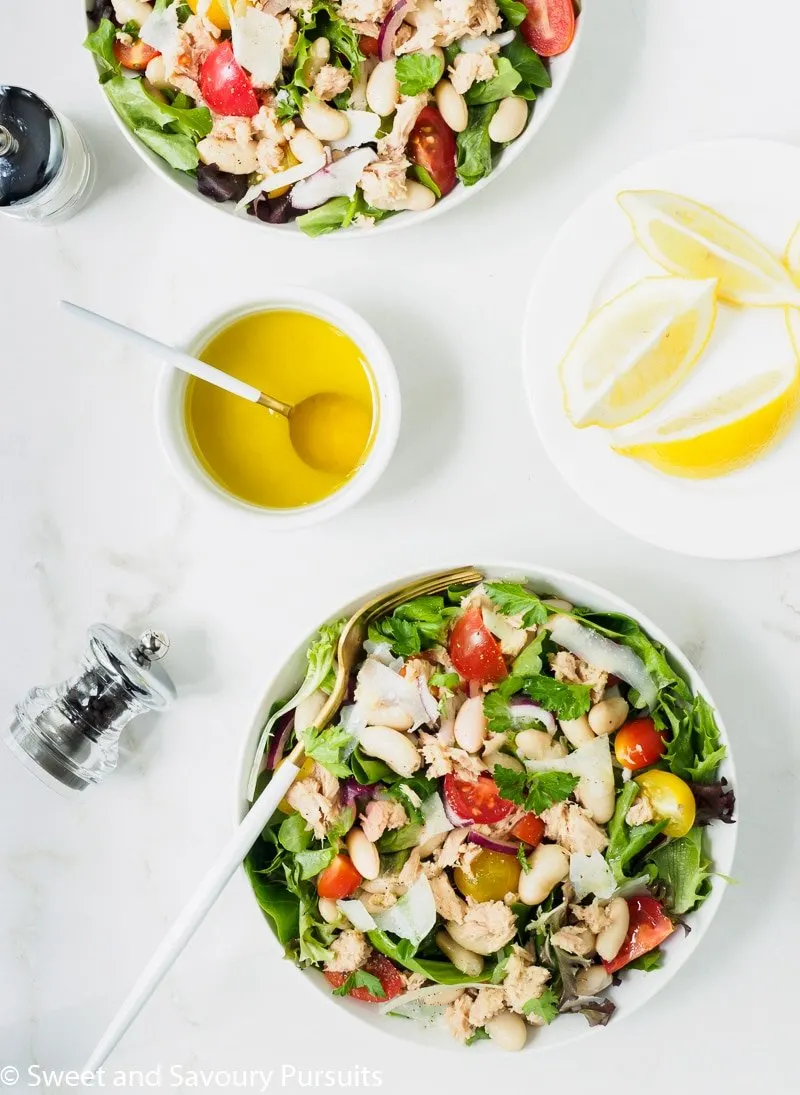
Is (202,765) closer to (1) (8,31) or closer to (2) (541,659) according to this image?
(2) (541,659)

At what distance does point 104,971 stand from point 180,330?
134 cm

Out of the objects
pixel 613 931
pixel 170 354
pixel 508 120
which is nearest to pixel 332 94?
pixel 508 120

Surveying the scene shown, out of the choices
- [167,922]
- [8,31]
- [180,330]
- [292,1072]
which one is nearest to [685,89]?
[180,330]

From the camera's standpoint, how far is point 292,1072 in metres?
1.99

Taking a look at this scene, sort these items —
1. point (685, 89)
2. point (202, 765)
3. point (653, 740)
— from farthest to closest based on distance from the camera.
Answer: point (202, 765) < point (685, 89) < point (653, 740)

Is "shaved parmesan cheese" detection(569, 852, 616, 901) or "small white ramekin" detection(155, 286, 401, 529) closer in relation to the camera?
"shaved parmesan cheese" detection(569, 852, 616, 901)

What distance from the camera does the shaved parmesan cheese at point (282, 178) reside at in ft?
5.55

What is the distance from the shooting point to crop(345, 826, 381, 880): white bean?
164cm

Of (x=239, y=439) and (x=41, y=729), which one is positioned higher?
(x=239, y=439)

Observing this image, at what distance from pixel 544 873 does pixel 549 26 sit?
1452mm

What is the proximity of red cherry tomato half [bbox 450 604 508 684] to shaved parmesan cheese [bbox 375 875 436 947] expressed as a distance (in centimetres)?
36

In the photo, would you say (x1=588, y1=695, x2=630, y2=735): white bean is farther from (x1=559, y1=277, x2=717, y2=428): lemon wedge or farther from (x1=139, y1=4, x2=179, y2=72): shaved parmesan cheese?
(x1=139, y1=4, x2=179, y2=72): shaved parmesan cheese

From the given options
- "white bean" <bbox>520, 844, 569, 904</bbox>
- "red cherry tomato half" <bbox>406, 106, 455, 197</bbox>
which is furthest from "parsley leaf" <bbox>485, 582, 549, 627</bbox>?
"red cherry tomato half" <bbox>406, 106, 455, 197</bbox>

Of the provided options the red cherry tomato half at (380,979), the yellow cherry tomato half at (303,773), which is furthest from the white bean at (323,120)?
the red cherry tomato half at (380,979)
